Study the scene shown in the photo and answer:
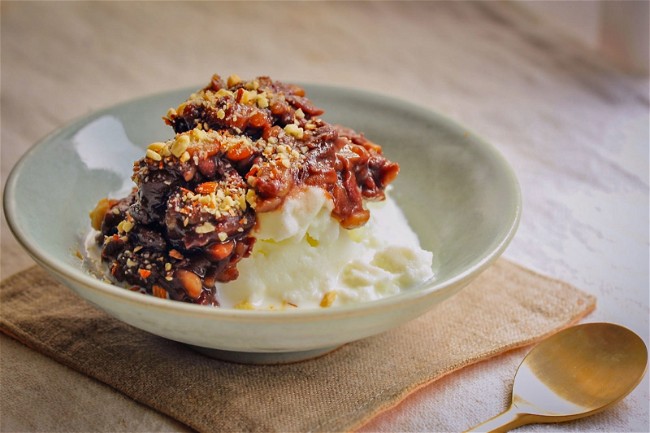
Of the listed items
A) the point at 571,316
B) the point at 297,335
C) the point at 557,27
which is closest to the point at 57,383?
the point at 297,335

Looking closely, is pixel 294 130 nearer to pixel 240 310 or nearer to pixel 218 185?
pixel 218 185

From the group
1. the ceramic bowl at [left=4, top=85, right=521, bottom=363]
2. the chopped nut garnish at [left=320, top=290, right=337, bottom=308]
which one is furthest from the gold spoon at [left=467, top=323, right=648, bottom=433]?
the chopped nut garnish at [left=320, top=290, right=337, bottom=308]

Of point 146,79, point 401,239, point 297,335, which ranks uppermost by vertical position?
point 297,335

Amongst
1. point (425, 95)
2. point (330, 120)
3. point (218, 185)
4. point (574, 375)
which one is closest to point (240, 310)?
point (218, 185)

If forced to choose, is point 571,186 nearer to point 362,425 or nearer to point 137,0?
point 362,425

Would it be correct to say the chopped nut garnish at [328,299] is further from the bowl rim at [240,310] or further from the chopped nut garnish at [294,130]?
the chopped nut garnish at [294,130]

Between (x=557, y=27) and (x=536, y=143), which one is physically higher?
(x=557, y=27)

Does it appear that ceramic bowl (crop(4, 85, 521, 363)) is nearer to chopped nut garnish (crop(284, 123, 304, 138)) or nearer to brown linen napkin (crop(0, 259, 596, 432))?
brown linen napkin (crop(0, 259, 596, 432))
